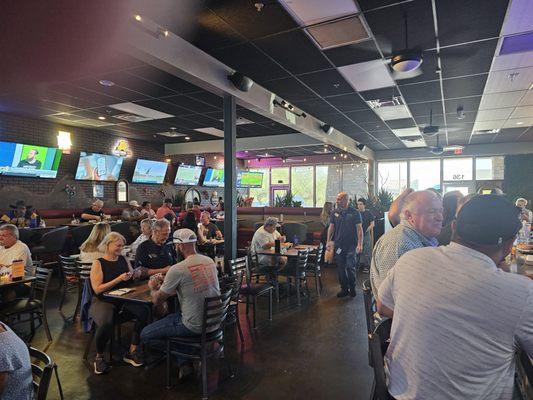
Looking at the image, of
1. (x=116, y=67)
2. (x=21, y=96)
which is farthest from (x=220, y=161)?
(x=116, y=67)

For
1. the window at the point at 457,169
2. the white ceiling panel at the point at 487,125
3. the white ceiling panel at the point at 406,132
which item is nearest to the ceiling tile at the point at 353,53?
the white ceiling panel at the point at 406,132

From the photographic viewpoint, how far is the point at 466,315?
1.25m

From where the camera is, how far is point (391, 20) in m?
3.96

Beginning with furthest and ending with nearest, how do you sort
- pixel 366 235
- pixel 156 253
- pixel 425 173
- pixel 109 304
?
1. pixel 425 173
2. pixel 366 235
3. pixel 156 253
4. pixel 109 304

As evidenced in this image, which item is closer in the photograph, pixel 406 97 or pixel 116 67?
pixel 116 67

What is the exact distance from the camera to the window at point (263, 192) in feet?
58.7

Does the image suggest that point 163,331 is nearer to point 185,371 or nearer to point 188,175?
point 185,371

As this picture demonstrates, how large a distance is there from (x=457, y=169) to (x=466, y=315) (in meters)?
14.2

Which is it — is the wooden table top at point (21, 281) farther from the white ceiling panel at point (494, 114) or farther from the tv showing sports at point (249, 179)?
the tv showing sports at point (249, 179)

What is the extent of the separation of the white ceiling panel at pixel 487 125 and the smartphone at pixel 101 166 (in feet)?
33.1

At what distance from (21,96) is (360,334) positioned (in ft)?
23.3

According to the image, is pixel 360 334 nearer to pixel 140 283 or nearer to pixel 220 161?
pixel 140 283

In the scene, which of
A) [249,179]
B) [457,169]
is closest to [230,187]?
[249,179]

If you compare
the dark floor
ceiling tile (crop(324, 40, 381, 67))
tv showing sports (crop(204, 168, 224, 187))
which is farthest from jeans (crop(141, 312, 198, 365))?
tv showing sports (crop(204, 168, 224, 187))
